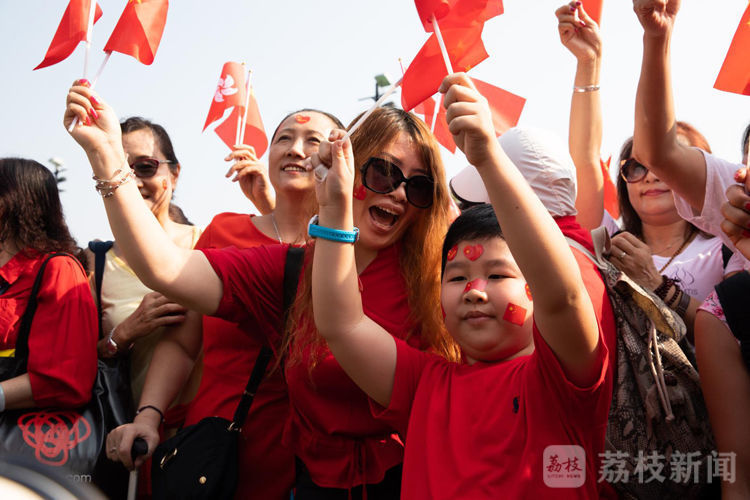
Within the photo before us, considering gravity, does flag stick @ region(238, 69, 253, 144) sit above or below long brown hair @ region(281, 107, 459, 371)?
above

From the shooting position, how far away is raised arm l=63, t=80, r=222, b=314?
2193 millimetres

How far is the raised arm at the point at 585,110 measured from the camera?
115 inches

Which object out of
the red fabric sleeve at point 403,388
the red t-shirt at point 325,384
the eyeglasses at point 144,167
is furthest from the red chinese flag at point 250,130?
the red fabric sleeve at point 403,388

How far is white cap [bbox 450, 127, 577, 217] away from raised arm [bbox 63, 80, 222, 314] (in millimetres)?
1047

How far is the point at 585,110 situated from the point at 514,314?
1.34 metres

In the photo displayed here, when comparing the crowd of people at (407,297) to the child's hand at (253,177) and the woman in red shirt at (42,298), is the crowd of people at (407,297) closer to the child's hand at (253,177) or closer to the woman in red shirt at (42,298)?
the woman in red shirt at (42,298)

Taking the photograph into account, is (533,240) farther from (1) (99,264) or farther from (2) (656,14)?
(1) (99,264)

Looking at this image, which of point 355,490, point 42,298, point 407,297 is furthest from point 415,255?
point 42,298

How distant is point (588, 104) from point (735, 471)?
1.51 metres

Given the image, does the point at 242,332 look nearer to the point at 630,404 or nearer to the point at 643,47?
the point at 630,404

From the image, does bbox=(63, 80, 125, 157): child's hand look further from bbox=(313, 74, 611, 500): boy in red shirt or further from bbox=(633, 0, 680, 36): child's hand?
bbox=(633, 0, 680, 36): child's hand

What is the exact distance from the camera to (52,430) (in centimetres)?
280

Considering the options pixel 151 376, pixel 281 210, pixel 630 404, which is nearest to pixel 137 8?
pixel 281 210

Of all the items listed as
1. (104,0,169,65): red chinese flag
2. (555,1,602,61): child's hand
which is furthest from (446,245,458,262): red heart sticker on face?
(104,0,169,65): red chinese flag
